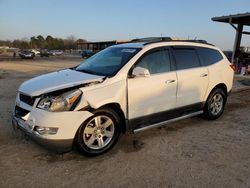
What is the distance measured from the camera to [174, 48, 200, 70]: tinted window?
4.59 m

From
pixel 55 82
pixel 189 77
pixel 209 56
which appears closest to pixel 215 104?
pixel 209 56

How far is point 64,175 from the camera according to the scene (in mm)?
3156

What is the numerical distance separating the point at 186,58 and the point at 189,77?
0.39 m

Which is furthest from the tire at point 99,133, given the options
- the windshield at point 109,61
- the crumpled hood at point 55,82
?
the windshield at point 109,61

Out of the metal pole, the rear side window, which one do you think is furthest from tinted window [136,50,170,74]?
the metal pole

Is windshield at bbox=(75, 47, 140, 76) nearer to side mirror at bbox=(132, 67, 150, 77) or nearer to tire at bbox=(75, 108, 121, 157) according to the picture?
side mirror at bbox=(132, 67, 150, 77)

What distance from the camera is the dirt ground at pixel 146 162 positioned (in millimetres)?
3027

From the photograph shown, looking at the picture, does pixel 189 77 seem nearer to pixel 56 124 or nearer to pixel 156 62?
pixel 156 62

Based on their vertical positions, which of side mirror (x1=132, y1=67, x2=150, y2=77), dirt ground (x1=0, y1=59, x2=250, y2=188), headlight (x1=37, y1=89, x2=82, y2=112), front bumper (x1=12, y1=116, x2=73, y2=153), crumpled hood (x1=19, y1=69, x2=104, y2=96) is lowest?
dirt ground (x1=0, y1=59, x2=250, y2=188)

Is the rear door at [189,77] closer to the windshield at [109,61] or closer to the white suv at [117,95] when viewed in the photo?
the white suv at [117,95]

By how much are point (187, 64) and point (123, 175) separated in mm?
2571

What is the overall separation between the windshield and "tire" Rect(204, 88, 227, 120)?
7.01 ft

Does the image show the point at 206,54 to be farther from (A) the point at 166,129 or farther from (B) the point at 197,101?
(A) the point at 166,129

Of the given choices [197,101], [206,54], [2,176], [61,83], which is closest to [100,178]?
[2,176]
